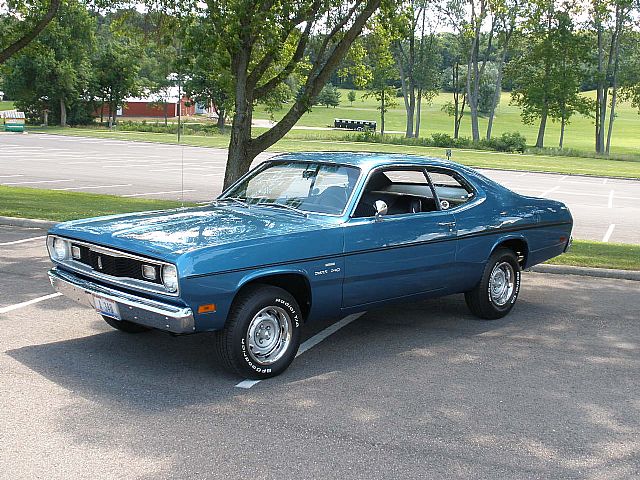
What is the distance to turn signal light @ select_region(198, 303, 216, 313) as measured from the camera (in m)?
5.43

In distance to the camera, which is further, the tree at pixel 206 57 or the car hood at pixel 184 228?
the tree at pixel 206 57

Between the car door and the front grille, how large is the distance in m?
1.60

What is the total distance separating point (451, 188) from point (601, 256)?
186 inches

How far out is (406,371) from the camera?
617 cm

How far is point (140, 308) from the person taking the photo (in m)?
5.53

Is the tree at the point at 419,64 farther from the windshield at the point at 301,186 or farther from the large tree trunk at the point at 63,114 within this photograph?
the windshield at the point at 301,186

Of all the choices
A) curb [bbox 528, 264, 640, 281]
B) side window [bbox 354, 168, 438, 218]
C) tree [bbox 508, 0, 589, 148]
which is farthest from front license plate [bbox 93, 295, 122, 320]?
tree [bbox 508, 0, 589, 148]

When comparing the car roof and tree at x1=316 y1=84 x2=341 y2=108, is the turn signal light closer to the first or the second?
the car roof

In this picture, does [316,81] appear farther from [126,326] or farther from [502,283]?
[126,326]

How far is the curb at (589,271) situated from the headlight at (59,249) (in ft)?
21.3

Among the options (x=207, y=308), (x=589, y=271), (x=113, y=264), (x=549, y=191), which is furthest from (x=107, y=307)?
(x=549, y=191)

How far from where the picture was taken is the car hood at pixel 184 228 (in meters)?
5.62

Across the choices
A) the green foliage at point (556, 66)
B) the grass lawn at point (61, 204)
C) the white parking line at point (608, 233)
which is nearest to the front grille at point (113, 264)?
the grass lawn at point (61, 204)

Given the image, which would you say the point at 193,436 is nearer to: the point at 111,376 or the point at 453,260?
the point at 111,376
